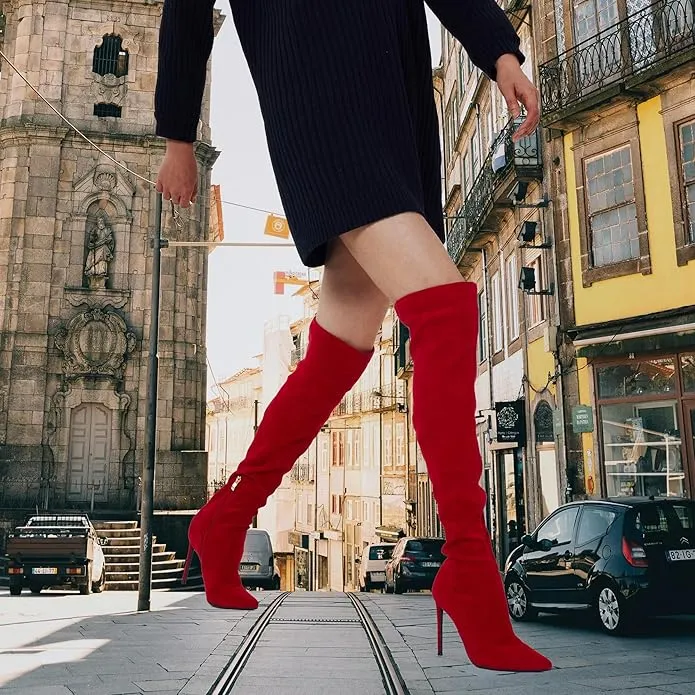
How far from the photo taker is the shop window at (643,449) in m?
15.6

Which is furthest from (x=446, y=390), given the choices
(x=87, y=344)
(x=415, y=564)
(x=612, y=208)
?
(x=87, y=344)

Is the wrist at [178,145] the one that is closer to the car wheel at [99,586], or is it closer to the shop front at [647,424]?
the shop front at [647,424]

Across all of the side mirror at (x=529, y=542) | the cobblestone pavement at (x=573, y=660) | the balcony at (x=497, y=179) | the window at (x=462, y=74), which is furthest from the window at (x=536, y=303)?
the window at (x=462, y=74)

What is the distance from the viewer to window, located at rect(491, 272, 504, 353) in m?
24.1

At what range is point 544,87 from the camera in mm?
18859

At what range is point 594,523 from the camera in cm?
1145

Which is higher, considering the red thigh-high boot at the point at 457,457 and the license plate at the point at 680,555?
the red thigh-high boot at the point at 457,457

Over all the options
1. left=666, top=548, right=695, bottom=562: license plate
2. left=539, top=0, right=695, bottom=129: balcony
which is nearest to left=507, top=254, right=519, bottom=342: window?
left=539, top=0, right=695, bottom=129: balcony

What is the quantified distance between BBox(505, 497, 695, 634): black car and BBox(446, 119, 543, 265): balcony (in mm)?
8073

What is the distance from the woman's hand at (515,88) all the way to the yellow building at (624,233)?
14637mm

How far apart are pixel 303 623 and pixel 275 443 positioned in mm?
10511

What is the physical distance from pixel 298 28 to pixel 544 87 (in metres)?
18.5

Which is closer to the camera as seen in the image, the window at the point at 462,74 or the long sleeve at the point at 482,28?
the long sleeve at the point at 482,28

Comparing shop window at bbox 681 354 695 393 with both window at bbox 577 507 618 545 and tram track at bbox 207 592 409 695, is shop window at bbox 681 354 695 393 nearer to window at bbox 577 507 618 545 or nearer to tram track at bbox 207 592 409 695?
window at bbox 577 507 618 545
